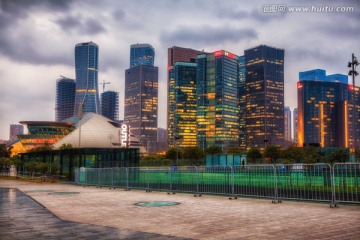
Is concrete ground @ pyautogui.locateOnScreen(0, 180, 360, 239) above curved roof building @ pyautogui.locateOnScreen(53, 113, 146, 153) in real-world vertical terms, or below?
below

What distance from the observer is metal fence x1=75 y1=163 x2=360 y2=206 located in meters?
14.7

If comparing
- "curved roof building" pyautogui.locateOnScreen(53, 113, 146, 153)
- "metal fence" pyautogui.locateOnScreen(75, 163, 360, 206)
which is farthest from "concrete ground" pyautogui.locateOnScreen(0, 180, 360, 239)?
"curved roof building" pyautogui.locateOnScreen(53, 113, 146, 153)

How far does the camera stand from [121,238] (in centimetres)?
919

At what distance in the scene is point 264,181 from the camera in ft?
58.0

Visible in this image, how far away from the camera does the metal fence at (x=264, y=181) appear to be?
1470 centimetres

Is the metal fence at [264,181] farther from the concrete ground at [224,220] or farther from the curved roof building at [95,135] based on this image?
the curved roof building at [95,135]

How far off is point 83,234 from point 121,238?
1.19 metres

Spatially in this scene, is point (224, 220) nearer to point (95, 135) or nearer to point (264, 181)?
point (264, 181)

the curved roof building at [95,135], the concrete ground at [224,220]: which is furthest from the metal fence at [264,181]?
the curved roof building at [95,135]

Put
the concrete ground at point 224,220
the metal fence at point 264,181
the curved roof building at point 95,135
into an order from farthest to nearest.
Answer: the curved roof building at point 95,135 < the metal fence at point 264,181 < the concrete ground at point 224,220

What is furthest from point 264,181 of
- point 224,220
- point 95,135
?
point 95,135

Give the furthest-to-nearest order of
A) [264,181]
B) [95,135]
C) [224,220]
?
[95,135], [264,181], [224,220]

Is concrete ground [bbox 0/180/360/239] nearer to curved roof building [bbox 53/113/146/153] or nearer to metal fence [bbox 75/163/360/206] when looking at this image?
metal fence [bbox 75/163/360/206]

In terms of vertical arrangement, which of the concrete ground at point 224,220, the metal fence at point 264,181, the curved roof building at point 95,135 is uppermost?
the curved roof building at point 95,135
